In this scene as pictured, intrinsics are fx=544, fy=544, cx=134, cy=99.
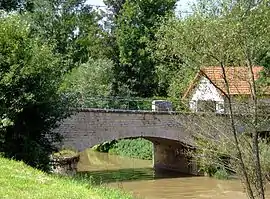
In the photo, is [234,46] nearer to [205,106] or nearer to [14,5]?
[205,106]

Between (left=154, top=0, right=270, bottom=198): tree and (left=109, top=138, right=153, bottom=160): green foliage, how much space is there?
2397 cm

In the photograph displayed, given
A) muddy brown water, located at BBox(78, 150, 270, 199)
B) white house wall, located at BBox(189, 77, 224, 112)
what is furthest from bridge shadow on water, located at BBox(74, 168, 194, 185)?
Answer: white house wall, located at BBox(189, 77, 224, 112)

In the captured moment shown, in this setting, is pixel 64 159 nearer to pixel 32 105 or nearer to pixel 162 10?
pixel 32 105

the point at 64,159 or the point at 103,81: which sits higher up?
the point at 103,81

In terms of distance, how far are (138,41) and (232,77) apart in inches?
1210

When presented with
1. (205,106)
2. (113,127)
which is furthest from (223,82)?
(113,127)

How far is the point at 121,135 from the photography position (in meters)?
26.4

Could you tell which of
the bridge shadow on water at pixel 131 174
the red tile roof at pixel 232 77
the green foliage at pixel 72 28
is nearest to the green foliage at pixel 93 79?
the green foliage at pixel 72 28

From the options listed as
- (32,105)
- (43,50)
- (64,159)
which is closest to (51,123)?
(32,105)

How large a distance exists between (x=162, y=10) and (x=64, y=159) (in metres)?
22.6

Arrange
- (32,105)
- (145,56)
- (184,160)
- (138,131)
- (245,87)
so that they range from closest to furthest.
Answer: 1. (245,87)
2. (32,105)
3. (138,131)
4. (184,160)
5. (145,56)

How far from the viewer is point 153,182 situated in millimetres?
26016

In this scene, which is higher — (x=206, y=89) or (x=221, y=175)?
(x=206, y=89)

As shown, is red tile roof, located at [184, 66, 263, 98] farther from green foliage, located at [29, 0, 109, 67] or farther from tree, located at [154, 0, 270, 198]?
green foliage, located at [29, 0, 109, 67]
